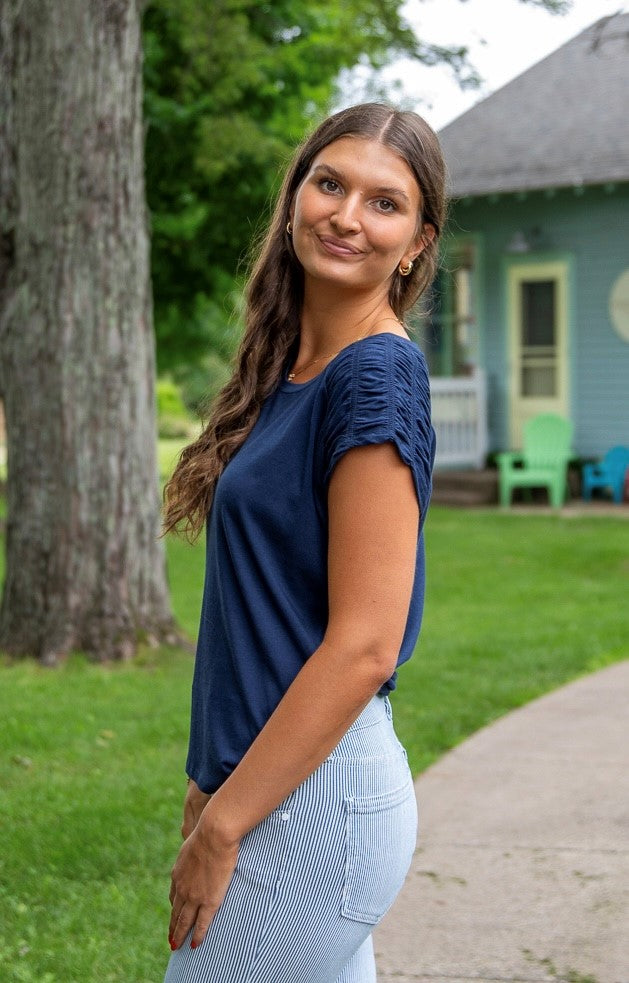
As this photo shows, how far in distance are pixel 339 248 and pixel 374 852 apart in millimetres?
857

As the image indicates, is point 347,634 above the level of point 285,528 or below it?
below

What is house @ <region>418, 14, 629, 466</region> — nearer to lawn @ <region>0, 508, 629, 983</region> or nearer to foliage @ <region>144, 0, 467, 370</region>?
foliage @ <region>144, 0, 467, 370</region>

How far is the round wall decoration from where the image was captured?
17.2m

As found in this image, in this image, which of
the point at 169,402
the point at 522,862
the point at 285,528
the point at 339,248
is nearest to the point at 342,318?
the point at 339,248

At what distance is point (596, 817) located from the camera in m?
4.91

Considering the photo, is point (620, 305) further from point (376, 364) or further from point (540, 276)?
point (376, 364)

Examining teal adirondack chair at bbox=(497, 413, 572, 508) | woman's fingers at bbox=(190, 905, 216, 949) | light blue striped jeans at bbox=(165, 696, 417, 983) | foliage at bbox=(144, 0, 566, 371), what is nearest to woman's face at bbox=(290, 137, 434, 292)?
light blue striped jeans at bbox=(165, 696, 417, 983)

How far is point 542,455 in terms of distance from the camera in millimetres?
17172

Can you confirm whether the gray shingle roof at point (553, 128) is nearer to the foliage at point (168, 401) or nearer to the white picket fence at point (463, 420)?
the white picket fence at point (463, 420)

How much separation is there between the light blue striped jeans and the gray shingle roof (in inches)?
615

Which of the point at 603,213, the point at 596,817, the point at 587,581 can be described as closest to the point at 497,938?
the point at 596,817

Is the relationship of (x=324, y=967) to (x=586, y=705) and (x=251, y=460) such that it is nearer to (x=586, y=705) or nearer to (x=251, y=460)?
(x=251, y=460)

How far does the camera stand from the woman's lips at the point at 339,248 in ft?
6.31

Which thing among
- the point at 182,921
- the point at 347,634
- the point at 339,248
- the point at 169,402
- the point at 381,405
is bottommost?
the point at 169,402
